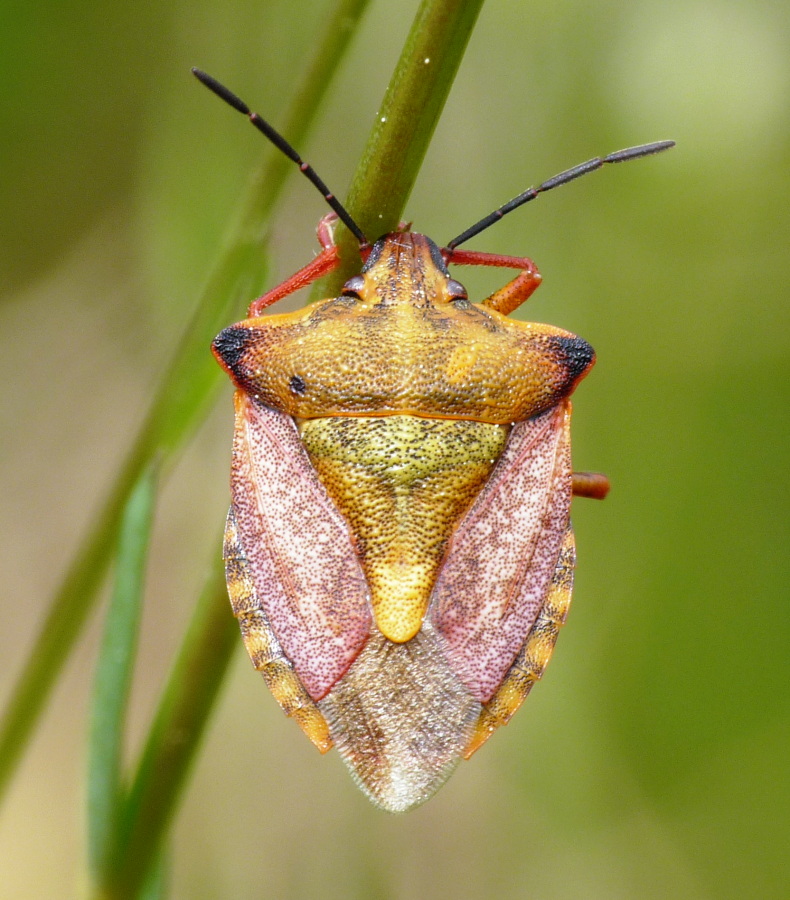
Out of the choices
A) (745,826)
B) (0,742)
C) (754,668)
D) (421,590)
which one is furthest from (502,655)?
(745,826)

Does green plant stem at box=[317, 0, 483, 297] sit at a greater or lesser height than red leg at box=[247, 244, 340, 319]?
greater

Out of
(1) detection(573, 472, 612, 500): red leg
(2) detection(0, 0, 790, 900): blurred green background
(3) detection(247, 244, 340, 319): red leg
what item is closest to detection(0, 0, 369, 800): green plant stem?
(3) detection(247, 244, 340, 319): red leg

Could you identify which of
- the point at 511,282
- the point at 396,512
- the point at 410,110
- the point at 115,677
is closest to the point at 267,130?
the point at 410,110

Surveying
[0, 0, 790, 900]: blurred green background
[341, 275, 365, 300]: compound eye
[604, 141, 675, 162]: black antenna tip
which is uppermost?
[604, 141, 675, 162]: black antenna tip

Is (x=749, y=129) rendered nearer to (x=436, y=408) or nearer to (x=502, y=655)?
(x=436, y=408)

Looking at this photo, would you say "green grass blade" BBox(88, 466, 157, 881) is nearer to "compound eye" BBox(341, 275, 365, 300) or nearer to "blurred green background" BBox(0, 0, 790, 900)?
"compound eye" BBox(341, 275, 365, 300)

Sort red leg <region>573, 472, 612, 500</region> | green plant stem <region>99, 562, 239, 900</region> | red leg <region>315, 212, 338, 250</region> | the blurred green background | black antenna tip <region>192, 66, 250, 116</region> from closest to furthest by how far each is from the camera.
Result: black antenna tip <region>192, 66, 250, 116</region> → green plant stem <region>99, 562, 239, 900</region> → red leg <region>315, 212, 338, 250</region> → red leg <region>573, 472, 612, 500</region> → the blurred green background

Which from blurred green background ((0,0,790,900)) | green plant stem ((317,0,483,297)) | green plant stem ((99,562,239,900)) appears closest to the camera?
green plant stem ((317,0,483,297))

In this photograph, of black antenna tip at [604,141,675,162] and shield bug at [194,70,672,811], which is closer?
shield bug at [194,70,672,811]
